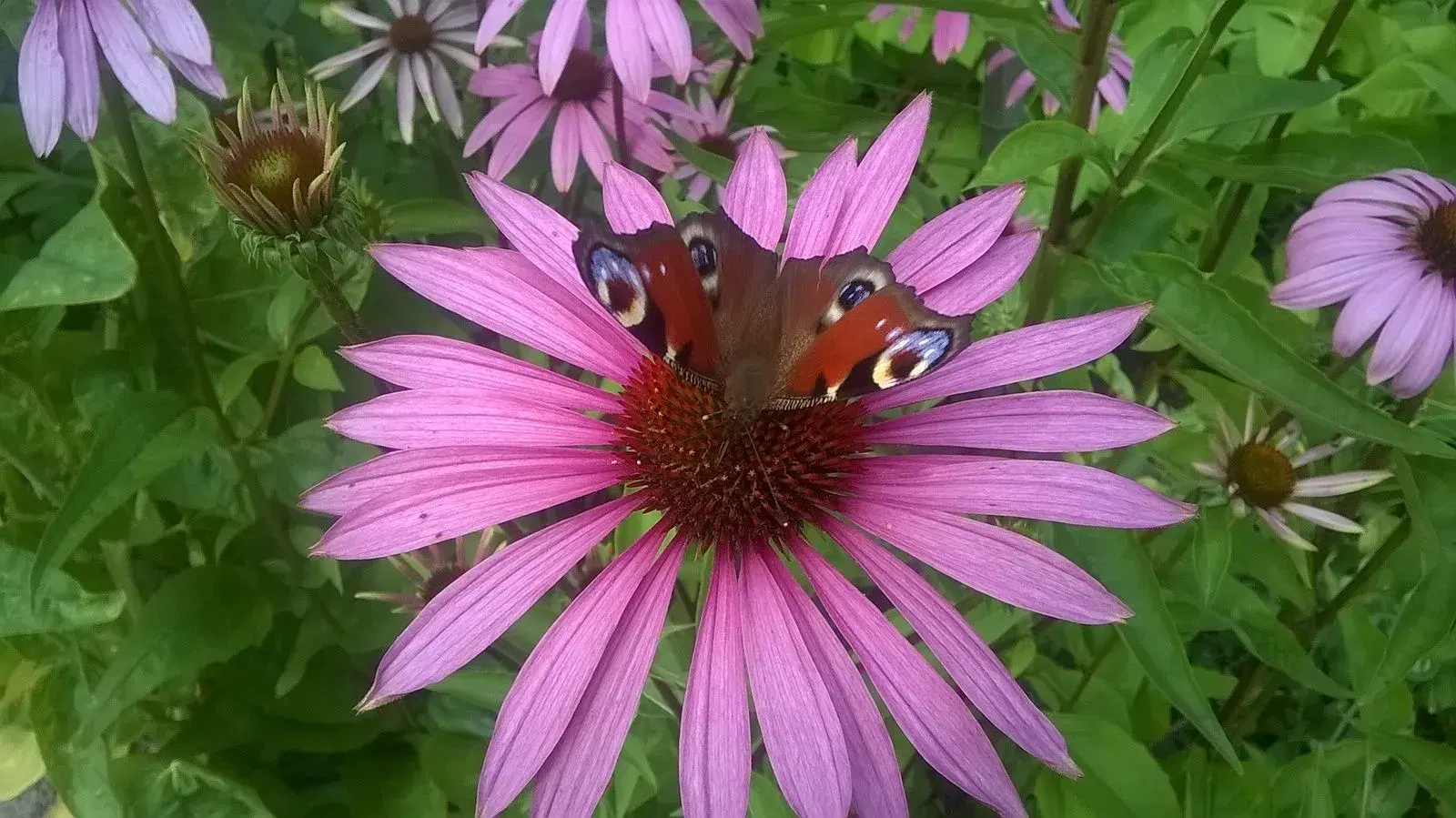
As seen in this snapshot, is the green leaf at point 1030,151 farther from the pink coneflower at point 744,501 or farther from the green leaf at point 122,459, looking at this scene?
the green leaf at point 122,459

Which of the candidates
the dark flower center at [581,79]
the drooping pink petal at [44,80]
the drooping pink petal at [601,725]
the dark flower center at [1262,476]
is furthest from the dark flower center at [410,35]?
the dark flower center at [1262,476]

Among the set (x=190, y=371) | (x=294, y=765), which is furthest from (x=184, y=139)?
(x=294, y=765)

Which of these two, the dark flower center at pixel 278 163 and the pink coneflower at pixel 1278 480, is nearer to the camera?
the dark flower center at pixel 278 163

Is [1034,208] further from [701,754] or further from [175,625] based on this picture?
[175,625]

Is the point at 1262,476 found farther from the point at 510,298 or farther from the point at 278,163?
the point at 278,163

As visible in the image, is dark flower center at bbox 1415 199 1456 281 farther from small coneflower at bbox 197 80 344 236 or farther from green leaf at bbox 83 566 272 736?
green leaf at bbox 83 566 272 736

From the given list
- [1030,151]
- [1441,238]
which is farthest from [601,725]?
[1441,238]
